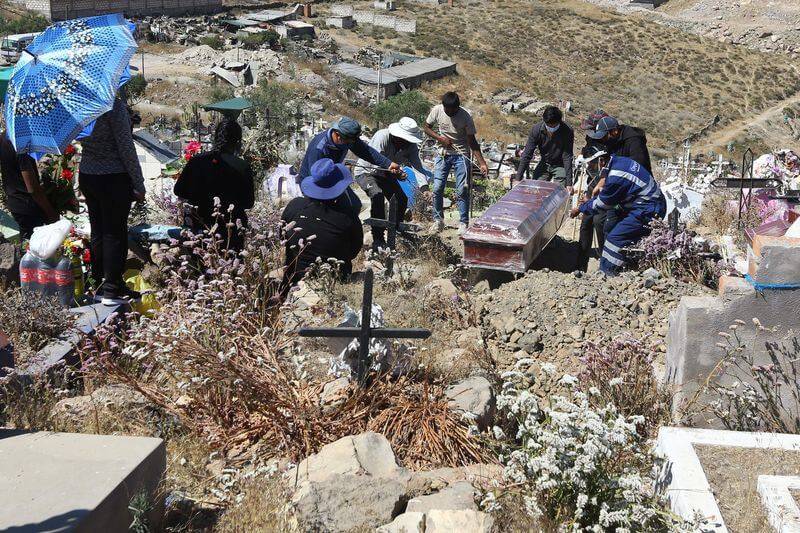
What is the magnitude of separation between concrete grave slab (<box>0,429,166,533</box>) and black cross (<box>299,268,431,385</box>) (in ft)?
3.57

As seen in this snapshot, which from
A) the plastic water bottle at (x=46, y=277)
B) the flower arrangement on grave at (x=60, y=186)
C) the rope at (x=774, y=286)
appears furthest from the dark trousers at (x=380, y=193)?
the rope at (x=774, y=286)

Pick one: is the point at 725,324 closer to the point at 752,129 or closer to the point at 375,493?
the point at 375,493

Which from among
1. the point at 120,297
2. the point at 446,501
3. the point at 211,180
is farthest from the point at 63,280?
the point at 446,501

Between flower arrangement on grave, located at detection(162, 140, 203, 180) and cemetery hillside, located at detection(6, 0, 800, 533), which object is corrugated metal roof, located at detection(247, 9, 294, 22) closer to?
cemetery hillside, located at detection(6, 0, 800, 533)

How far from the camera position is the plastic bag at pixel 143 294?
18.9 ft

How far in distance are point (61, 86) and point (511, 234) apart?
378 centimetres

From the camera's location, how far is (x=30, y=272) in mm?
5430

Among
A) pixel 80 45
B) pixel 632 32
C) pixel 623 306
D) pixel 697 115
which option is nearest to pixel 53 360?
pixel 80 45

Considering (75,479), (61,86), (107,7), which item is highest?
(61,86)

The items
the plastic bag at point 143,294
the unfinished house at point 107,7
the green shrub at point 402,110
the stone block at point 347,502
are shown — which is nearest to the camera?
the stone block at point 347,502

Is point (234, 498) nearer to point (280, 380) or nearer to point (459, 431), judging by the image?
point (280, 380)

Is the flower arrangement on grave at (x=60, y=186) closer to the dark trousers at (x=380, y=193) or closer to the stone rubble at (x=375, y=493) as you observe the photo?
the dark trousers at (x=380, y=193)

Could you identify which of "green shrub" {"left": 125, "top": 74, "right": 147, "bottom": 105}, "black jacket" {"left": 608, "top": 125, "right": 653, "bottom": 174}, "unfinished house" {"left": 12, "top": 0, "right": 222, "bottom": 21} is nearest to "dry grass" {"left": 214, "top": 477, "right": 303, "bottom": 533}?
"black jacket" {"left": 608, "top": 125, "right": 653, "bottom": 174}

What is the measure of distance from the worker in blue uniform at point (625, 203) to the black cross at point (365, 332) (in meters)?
3.52
